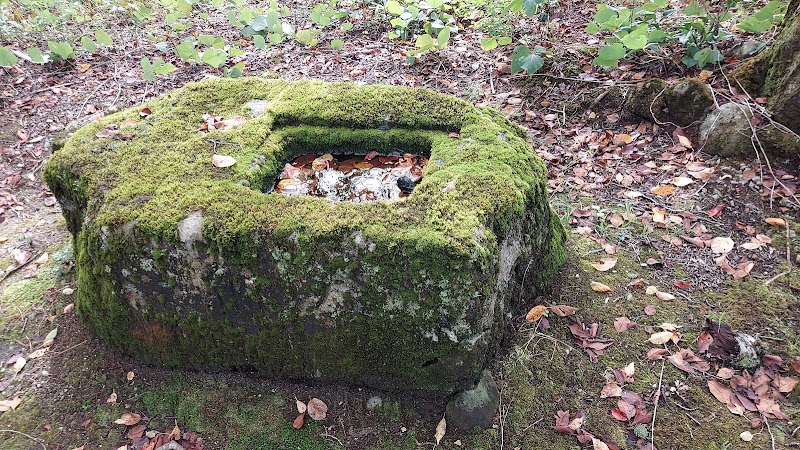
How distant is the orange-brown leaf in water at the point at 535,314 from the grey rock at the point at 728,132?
244 cm

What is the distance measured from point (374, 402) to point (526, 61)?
12.4 ft

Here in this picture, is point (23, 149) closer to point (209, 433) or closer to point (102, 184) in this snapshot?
point (102, 184)

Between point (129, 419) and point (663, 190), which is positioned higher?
point (663, 190)

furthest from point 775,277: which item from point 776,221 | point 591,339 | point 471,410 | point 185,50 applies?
point 185,50

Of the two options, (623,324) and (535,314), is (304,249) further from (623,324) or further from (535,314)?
(623,324)

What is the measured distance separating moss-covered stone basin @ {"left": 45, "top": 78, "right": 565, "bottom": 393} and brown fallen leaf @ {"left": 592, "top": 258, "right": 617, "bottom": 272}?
0.46 meters

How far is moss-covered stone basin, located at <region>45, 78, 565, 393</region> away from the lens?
8.13 feet

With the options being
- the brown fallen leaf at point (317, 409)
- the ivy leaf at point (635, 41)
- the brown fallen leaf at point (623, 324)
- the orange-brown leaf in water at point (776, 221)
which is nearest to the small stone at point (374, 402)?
the brown fallen leaf at point (317, 409)

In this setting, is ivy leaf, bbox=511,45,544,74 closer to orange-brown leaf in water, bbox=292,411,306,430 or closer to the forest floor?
the forest floor

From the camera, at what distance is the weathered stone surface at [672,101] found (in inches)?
176

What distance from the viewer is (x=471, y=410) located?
8.85 ft

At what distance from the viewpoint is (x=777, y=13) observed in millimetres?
4609

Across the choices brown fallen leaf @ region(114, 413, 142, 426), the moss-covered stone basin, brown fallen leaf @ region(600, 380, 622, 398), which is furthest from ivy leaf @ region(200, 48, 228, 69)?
brown fallen leaf @ region(600, 380, 622, 398)

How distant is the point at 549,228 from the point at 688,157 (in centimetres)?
192
